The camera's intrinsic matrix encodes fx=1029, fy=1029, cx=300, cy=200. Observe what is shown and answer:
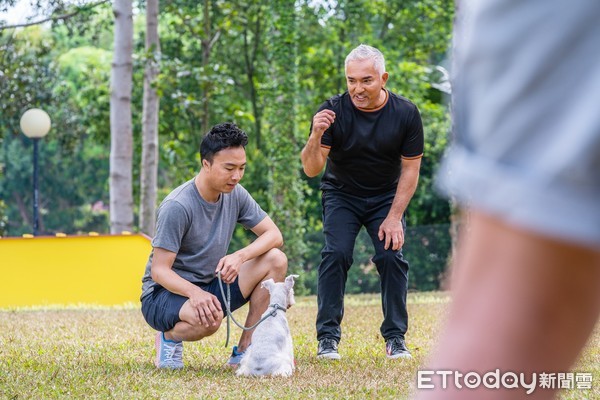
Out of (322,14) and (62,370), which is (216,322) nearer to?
(62,370)

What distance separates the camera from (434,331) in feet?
27.2

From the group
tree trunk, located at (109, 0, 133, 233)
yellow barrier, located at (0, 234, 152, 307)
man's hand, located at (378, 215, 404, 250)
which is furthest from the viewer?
tree trunk, located at (109, 0, 133, 233)

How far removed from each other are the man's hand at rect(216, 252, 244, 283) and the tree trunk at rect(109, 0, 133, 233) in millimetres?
11542

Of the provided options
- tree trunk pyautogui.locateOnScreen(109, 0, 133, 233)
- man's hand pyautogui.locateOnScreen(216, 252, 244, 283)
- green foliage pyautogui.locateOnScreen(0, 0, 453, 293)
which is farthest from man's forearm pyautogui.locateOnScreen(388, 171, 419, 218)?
tree trunk pyautogui.locateOnScreen(109, 0, 133, 233)

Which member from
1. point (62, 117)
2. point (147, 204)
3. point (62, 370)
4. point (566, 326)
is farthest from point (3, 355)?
point (62, 117)

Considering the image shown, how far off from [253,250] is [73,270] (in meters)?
8.68

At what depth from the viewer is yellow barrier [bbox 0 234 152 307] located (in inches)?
540

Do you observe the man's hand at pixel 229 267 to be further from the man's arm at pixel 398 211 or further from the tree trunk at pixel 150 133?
the tree trunk at pixel 150 133

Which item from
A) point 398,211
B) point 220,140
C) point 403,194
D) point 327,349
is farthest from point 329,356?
point 220,140

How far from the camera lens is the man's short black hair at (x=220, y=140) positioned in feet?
18.6

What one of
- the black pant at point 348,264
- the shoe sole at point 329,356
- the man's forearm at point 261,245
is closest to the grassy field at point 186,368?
the shoe sole at point 329,356

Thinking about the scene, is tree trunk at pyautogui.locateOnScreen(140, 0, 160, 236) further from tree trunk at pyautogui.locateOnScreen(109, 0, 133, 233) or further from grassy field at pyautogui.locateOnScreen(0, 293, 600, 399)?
grassy field at pyautogui.locateOnScreen(0, 293, 600, 399)

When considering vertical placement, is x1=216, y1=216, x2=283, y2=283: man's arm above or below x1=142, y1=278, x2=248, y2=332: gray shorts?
above

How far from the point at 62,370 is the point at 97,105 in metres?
24.1
